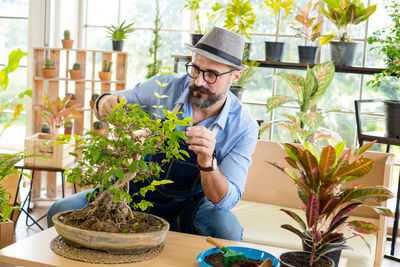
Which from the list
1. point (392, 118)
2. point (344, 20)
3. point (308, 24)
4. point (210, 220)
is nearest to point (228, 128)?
point (210, 220)

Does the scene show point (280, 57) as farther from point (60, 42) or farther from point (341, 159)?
point (341, 159)

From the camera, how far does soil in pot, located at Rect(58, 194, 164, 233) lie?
1677 millimetres

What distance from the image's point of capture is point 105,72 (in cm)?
464

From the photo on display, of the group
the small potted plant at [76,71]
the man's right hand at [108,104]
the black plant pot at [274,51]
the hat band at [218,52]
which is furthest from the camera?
the small potted plant at [76,71]

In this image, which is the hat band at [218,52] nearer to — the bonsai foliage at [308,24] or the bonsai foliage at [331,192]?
Result: the bonsai foliage at [331,192]

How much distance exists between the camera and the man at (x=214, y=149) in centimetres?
222

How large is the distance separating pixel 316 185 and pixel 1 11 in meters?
4.47

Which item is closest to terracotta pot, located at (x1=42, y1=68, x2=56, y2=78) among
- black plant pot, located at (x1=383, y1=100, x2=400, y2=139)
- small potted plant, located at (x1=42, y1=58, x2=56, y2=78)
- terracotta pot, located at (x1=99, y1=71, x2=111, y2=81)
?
small potted plant, located at (x1=42, y1=58, x2=56, y2=78)

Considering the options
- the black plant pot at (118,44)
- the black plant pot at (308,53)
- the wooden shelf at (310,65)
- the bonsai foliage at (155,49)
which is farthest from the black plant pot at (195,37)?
the black plant pot at (118,44)

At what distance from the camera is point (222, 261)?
1652 mm

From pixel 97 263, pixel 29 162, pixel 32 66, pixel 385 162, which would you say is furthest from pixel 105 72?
pixel 97 263

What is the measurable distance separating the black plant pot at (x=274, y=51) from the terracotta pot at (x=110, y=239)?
2700mm

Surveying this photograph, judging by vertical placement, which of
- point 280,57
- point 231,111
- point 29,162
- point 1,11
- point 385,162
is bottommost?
point 29,162

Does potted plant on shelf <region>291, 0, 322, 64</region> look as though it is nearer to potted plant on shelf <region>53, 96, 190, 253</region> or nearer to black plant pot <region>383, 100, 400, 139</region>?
black plant pot <region>383, 100, 400, 139</region>
